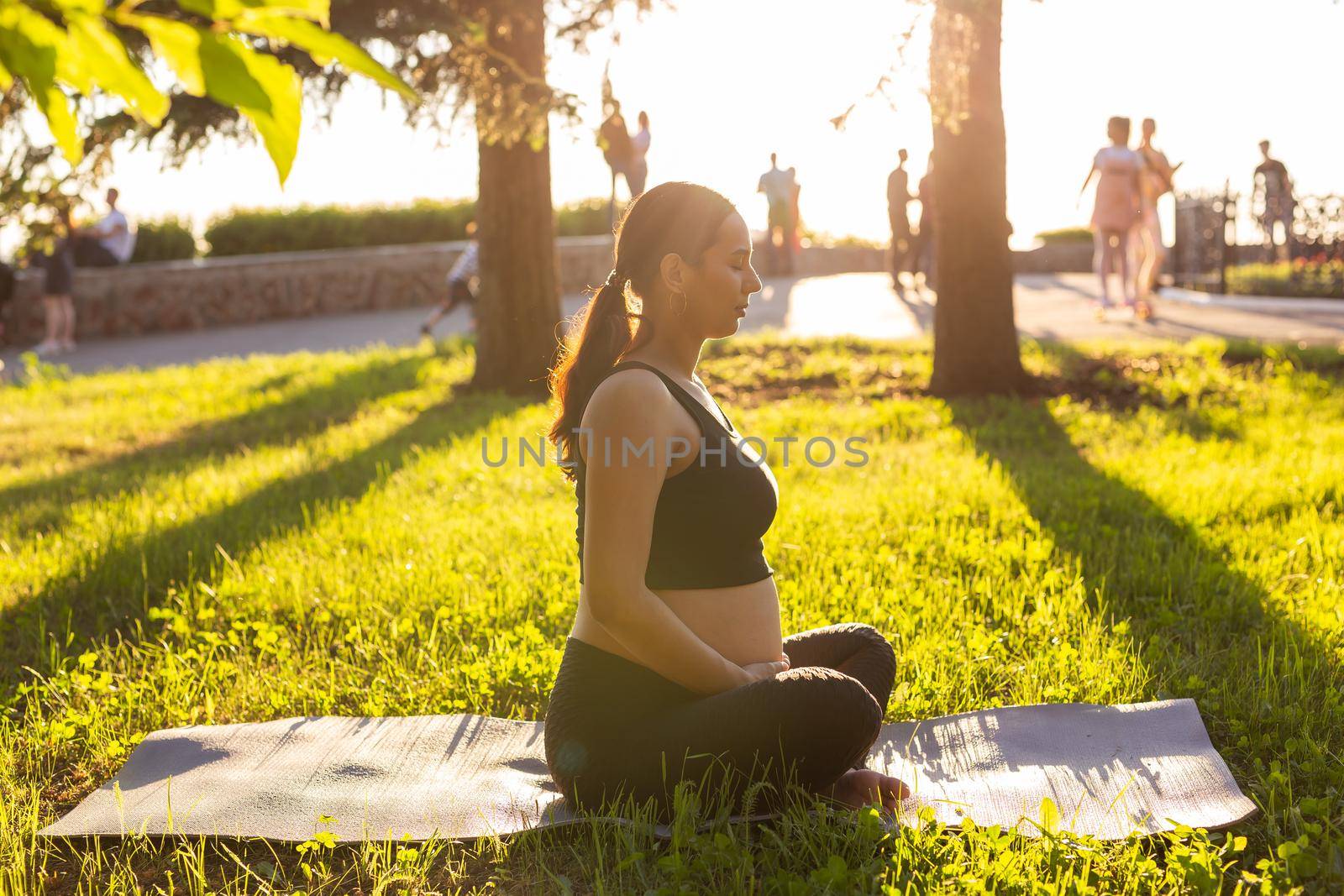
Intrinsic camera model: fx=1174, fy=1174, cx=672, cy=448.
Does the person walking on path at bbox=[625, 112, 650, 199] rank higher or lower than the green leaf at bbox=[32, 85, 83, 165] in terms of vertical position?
higher

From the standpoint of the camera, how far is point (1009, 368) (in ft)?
31.7

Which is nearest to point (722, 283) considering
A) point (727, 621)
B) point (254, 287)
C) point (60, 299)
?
point (727, 621)

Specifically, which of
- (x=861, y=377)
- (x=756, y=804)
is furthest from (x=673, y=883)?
(x=861, y=377)

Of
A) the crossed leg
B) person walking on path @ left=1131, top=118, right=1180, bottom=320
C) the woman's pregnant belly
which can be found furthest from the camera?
person walking on path @ left=1131, top=118, right=1180, bottom=320

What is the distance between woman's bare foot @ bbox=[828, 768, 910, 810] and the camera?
3.14 meters

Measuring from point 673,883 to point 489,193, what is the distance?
27.6 feet

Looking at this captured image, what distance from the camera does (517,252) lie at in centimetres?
1034

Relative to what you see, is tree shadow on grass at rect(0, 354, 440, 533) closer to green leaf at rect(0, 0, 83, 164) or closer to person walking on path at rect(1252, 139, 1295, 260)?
green leaf at rect(0, 0, 83, 164)

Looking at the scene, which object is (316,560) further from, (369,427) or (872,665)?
(369,427)

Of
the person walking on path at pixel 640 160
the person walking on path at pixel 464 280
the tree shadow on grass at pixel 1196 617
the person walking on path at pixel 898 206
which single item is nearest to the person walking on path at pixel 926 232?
the person walking on path at pixel 898 206

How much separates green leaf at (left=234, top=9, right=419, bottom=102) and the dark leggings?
2.11 m

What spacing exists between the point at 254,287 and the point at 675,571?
62.9 ft

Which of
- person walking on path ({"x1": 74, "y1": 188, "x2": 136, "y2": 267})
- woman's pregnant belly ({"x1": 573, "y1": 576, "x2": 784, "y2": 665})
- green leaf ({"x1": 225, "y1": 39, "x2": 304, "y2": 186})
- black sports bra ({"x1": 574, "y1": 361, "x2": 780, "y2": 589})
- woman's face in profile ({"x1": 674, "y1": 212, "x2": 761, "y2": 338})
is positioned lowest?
woman's pregnant belly ({"x1": 573, "y1": 576, "x2": 784, "y2": 665})

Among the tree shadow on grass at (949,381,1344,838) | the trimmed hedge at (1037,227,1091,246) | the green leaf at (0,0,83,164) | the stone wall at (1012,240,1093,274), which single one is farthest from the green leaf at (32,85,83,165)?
the trimmed hedge at (1037,227,1091,246)
